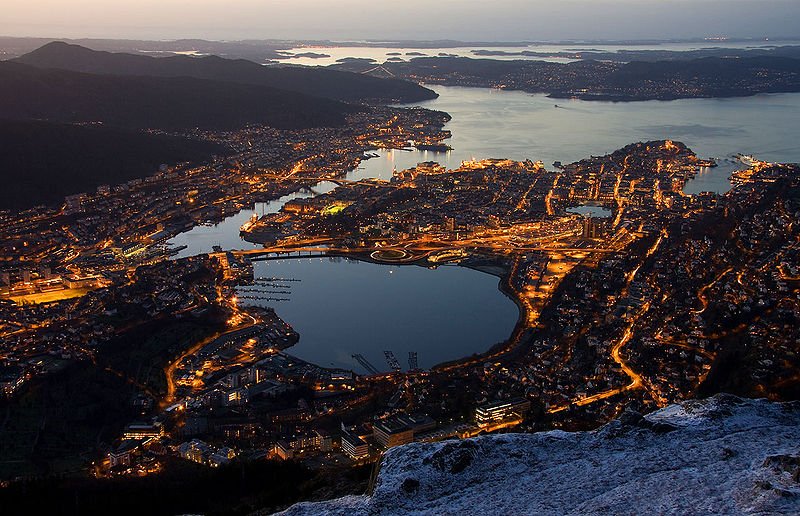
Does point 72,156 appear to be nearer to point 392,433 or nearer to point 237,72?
point 392,433

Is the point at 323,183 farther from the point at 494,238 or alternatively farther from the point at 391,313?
the point at 391,313

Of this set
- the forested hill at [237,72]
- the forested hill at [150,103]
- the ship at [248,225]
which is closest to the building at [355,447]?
the ship at [248,225]

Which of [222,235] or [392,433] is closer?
[392,433]

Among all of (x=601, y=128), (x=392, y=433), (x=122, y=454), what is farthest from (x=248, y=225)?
(x=601, y=128)

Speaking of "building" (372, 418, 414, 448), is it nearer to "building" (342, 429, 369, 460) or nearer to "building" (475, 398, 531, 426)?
"building" (342, 429, 369, 460)

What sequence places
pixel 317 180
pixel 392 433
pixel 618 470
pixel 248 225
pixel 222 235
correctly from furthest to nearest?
pixel 317 180 < pixel 248 225 < pixel 222 235 < pixel 392 433 < pixel 618 470

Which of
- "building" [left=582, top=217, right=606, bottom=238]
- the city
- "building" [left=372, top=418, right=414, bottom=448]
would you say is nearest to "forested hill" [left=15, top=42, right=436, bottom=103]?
the city
